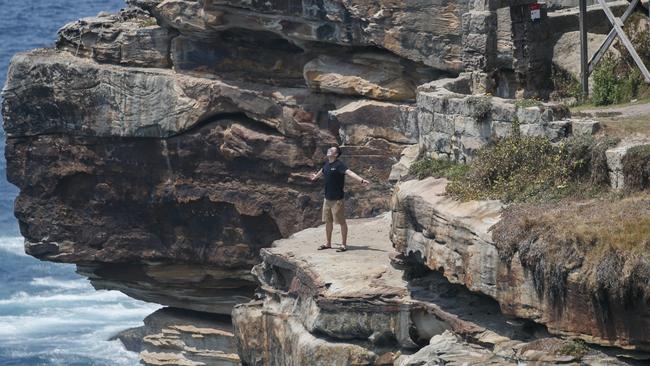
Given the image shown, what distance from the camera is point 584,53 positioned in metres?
29.6

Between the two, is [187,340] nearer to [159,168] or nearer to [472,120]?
[159,168]

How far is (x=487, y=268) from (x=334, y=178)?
18.7 ft

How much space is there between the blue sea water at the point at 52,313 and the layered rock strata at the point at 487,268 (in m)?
20.6

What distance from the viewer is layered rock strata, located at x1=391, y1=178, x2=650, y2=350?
2248cm

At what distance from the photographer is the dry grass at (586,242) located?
2231cm

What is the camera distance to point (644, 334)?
22234mm

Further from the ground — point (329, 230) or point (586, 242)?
point (586, 242)

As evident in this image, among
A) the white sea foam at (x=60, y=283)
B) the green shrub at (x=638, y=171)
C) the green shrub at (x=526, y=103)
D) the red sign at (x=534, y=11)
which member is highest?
the red sign at (x=534, y=11)

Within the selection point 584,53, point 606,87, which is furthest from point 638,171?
point 584,53

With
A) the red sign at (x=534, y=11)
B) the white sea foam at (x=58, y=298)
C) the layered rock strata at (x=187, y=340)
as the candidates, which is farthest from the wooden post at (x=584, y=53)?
the white sea foam at (x=58, y=298)

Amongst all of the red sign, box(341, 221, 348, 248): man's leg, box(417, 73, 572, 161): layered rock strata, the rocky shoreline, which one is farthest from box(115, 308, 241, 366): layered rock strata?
box(417, 73, 572, 161): layered rock strata

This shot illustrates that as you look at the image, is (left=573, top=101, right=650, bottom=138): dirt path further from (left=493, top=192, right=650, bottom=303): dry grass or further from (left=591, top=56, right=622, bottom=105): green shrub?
(left=493, top=192, right=650, bottom=303): dry grass

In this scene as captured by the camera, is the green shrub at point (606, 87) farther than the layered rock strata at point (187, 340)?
No

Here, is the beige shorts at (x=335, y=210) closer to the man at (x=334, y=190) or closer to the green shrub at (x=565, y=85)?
the man at (x=334, y=190)
